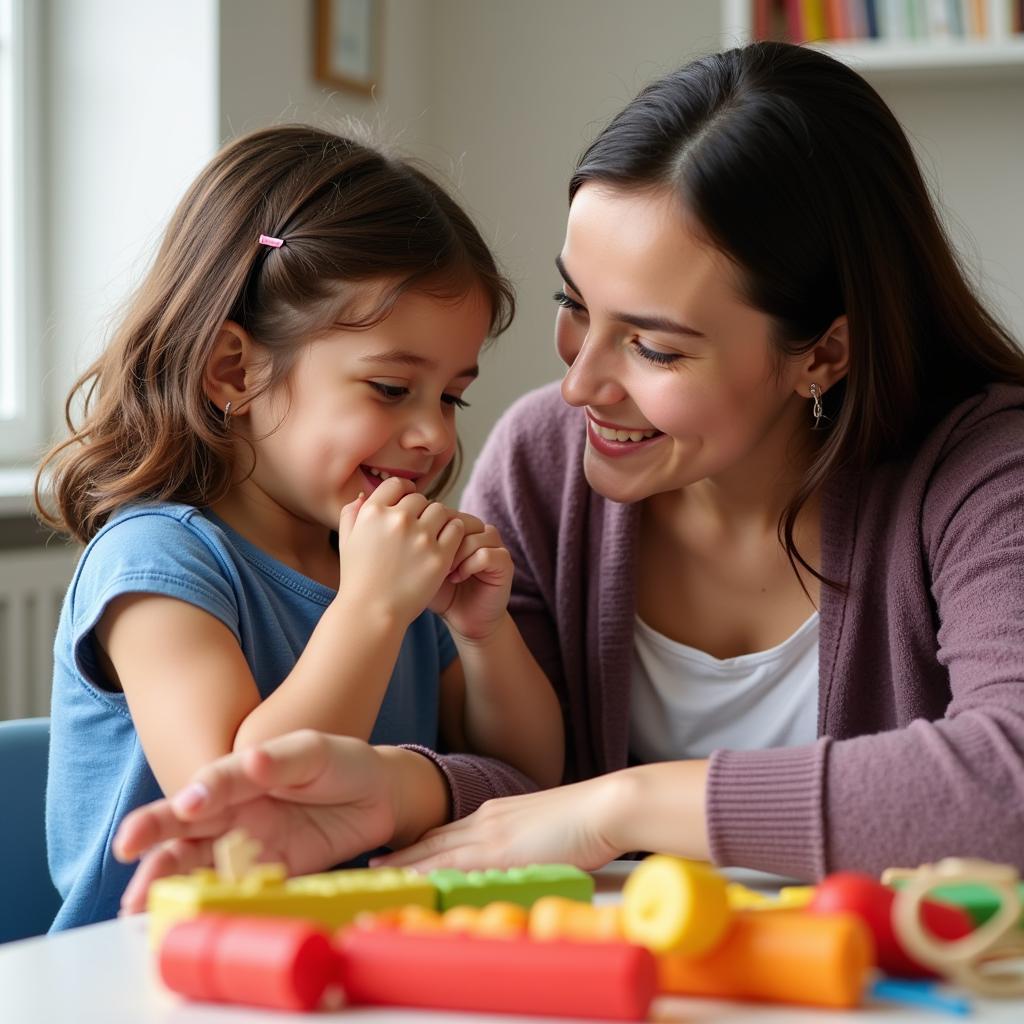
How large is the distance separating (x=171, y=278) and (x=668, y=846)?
0.76 metres

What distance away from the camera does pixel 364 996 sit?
643 millimetres

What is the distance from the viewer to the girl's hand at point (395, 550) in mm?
1222

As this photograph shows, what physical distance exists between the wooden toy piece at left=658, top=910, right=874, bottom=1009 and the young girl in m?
0.53

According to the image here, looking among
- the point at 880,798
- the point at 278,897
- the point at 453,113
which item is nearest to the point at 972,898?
the point at 880,798

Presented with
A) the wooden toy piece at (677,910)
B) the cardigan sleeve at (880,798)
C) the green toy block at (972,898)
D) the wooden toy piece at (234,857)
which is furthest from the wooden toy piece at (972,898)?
the wooden toy piece at (234,857)

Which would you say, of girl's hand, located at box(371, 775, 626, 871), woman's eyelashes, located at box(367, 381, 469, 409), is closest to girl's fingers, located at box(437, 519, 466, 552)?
woman's eyelashes, located at box(367, 381, 469, 409)

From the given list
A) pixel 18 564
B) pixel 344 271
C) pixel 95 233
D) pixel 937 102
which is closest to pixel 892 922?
pixel 344 271

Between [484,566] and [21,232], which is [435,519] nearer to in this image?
[484,566]

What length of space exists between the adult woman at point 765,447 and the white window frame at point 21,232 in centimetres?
143

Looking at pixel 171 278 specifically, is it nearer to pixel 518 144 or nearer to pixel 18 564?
pixel 18 564

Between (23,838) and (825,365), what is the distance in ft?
2.73

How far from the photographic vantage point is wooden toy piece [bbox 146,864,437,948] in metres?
0.70

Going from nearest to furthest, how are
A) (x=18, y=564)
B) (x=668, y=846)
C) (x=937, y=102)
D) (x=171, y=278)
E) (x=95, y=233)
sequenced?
(x=668, y=846), (x=171, y=278), (x=18, y=564), (x=95, y=233), (x=937, y=102)

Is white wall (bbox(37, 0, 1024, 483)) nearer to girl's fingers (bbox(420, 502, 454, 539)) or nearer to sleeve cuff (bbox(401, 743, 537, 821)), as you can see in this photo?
girl's fingers (bbox(420, 502, 454, 539))
